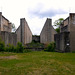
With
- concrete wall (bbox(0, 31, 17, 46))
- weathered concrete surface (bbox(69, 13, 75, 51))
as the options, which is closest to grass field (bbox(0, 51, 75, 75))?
weathered concrete surface (bbox(69, 13, 75, 51))

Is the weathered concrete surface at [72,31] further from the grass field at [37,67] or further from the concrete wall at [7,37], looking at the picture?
the concrete wall at [7,37]

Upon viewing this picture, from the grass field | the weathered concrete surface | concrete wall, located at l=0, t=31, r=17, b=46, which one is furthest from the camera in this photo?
concrete wall, located at l=0, t=31, r=17, b=46

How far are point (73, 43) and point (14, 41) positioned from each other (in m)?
10.9

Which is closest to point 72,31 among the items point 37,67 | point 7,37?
point 7,37

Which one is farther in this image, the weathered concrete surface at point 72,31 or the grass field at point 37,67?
the weathered concrete surface at point 72,31

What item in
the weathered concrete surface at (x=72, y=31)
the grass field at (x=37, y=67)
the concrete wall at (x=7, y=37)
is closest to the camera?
the grass field at (x=37, y=67)

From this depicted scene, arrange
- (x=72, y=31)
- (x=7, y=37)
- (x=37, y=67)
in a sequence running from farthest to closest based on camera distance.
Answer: (x=7, y=37) < (x=72, y=31) < (x=37, y=67)

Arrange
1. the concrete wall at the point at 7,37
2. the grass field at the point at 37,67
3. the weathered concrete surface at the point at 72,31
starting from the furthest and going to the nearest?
the concrete wall at the point at 7,37, the weathered concrete surface at the point at 72,31, the grass field at the point at 37,67

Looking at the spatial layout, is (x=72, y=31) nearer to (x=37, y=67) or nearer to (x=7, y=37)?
(x=7, y=37)

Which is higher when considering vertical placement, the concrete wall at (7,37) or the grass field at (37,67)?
the concrete wall at (7,37)

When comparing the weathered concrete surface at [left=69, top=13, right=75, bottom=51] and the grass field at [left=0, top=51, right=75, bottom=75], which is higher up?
the weathered concrete surface at [left=69, top=13, right=75, bottom=51]

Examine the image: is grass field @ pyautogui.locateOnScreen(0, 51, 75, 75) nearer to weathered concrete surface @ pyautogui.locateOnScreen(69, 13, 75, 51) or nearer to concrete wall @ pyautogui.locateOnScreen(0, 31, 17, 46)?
weathered concrete surface @ pyautogui.locateOnScreen(69, 13, 75, 51)

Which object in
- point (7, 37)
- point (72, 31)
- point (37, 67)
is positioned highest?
point (72, 31)

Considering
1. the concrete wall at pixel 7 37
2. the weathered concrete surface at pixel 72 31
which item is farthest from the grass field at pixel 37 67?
the concrete wall at pixel 7 37
